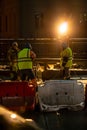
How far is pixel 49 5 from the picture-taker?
95.9 feet

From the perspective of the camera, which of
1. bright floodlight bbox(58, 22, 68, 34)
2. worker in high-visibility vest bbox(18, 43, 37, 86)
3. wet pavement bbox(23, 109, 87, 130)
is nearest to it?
wet pavement bbox(23, 109, 87, 130)

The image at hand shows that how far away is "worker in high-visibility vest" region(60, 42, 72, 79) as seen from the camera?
58.2 feet

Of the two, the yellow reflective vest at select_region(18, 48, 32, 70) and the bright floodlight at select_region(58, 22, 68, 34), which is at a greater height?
the bright floodlight at select_region(58, 22, 68, 34)

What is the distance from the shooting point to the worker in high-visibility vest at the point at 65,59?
17.7m

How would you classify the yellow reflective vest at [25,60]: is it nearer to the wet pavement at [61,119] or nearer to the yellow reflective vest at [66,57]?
the yellow reflective vest at [66,57]

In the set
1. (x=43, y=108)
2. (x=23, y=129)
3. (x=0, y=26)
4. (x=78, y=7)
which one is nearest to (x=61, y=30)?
(x=78, y=7)

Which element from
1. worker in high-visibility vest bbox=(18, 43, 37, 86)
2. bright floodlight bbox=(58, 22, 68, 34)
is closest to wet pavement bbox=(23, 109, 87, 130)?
worker in high-visibility vest bbox=(18, 43, 37, 86)

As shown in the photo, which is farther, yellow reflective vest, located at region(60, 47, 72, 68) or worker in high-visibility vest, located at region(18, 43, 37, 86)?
yellow reflective vest, located at region(60, 47, 72, 68)

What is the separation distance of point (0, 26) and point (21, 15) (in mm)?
1446

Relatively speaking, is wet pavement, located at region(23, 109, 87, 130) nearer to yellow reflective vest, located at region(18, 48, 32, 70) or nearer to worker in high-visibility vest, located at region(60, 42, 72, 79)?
yellow reflective vest, located at region(18, 48, 32, 70)

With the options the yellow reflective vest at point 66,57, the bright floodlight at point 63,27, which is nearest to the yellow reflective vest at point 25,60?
the yellow reflective vest at point 66,57

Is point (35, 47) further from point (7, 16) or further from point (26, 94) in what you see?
point (26, 94)

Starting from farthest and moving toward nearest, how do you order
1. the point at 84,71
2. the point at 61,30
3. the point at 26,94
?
the point at 61,30, the point at 84,71, the point at 26,94

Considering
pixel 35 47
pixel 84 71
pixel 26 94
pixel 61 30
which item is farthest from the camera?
pixel 61 30
